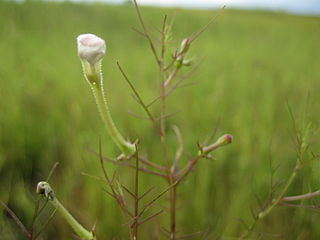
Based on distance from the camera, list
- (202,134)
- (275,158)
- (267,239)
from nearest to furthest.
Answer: (267,239) → (275,158) → (202,134)

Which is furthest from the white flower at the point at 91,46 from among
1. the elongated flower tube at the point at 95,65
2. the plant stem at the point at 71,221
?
the plant stem at the point at 71,221

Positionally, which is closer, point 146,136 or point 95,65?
point 95,65

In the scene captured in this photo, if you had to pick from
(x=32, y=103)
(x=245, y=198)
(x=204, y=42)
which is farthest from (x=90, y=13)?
(x=245, y=198)

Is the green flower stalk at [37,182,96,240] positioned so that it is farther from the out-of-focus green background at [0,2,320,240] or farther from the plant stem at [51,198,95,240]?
the out-of-focus green background at [0,2,320,240]

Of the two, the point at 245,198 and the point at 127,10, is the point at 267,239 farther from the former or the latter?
the point at 127,10

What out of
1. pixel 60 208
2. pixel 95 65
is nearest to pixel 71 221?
A: pixel 60 208

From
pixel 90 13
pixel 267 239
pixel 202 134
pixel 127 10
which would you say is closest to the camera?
pixel 267 239

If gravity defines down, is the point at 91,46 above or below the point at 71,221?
above

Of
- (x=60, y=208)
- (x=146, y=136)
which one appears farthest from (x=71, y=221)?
(x=146, y=136)

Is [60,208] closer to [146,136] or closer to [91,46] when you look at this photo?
[91,46]

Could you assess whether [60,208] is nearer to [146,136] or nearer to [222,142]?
[222,142]

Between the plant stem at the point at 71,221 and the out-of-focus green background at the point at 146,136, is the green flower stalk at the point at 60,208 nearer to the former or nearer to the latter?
the plant stem at the point at 71,221
